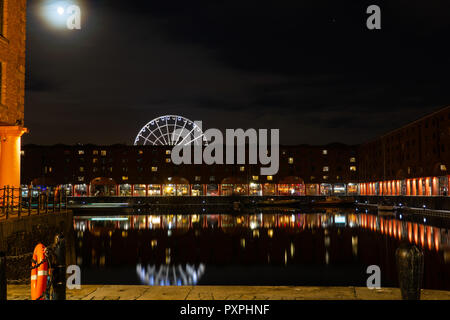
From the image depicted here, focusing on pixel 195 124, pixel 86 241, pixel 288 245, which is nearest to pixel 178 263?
pixel 288 245

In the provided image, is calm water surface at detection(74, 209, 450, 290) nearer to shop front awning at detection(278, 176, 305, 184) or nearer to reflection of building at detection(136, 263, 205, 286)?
reflection of building at detection(136, 263, 205, 286)

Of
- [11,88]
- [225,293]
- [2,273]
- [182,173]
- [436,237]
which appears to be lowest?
[436,237]

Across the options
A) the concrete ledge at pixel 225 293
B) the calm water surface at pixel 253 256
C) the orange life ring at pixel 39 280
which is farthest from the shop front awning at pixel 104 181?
the orange life ring at pixel 39 280

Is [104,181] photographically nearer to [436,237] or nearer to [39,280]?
[436,237]

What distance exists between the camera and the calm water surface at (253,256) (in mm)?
19125

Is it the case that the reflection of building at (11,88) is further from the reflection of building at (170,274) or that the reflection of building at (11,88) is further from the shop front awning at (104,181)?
the shop front awning at (104,181)

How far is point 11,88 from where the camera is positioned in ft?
67.8

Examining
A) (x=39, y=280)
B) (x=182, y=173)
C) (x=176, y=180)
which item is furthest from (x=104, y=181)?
(x=39, y=280)

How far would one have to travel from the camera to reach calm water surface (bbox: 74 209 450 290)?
1912cm

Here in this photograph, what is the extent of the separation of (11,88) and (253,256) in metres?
14.8

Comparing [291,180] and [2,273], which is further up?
[291,180]
